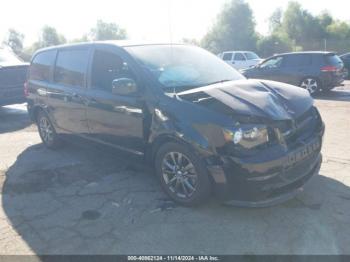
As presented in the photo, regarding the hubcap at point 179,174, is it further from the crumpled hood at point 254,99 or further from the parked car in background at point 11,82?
the parked car in background at point 11,82

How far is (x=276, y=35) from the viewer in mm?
45062

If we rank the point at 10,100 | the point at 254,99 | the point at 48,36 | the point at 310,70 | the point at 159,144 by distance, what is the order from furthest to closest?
1. the point at 48,36
2. the point at 310,70
3. the point at 10,100
4. the point at 159,144
5. the point at 254,99

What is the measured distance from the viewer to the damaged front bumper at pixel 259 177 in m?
3.40

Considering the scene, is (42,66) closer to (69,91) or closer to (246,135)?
(69,91)

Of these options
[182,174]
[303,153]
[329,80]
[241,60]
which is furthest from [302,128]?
[241,60]

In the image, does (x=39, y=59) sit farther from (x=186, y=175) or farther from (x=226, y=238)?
(x=226, y=238)

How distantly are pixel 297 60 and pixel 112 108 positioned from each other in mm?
9537

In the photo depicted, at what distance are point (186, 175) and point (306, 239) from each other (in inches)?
51.3

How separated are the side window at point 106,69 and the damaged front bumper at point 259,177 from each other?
1800 millimetres

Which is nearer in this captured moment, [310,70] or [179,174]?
[179,174]

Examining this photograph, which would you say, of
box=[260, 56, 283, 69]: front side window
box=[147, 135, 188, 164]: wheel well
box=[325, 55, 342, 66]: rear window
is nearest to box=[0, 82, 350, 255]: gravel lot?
box=[147, 135, 188, 164]: wheel well

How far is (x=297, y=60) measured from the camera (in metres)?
12.5

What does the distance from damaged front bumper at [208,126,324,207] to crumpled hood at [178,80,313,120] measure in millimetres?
397

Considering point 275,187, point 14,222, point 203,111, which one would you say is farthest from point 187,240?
point 14,222
